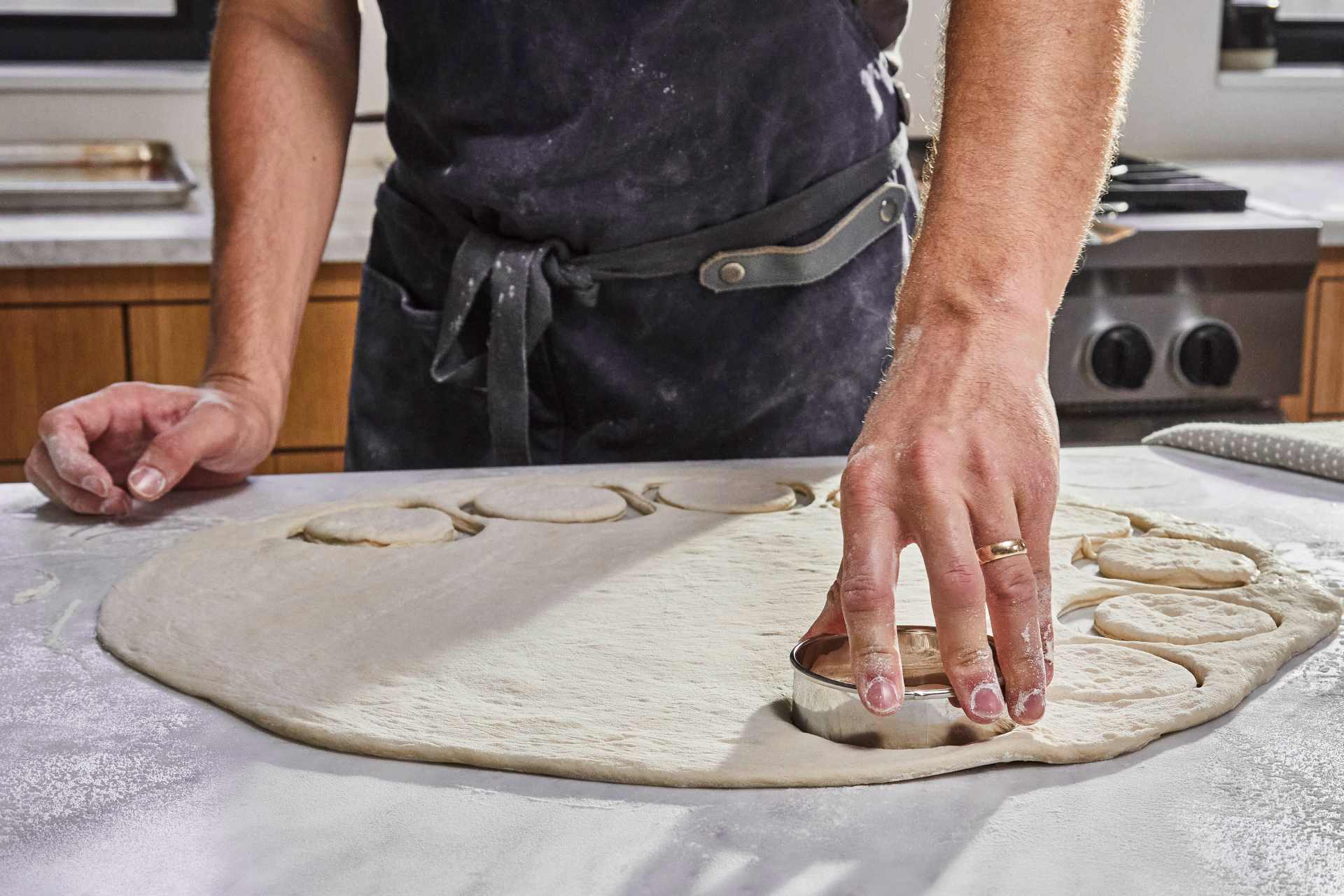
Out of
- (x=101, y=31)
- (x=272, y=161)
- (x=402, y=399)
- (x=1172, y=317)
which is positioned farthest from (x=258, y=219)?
(x=101, y=31)

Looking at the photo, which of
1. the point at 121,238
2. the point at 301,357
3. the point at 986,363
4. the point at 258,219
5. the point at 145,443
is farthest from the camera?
the point at 301,357

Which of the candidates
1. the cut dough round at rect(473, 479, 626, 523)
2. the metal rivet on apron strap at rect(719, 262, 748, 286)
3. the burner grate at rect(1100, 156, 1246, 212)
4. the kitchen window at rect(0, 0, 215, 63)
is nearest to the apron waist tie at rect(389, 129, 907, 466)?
the metal rivet on apron strap at rect(719, 262, 748, 286)

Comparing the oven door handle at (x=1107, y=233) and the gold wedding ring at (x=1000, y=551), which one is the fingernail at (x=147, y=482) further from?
the oven door handle at (x=1107, y=233)

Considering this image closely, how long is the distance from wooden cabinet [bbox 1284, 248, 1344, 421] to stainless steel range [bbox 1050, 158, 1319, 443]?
0.17 ft

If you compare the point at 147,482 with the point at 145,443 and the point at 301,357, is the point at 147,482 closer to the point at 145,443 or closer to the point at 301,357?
the point at 145,443

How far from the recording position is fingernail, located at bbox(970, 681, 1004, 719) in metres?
0.66

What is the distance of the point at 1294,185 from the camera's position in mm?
2518

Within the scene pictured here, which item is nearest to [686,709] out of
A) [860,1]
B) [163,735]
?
[163,735]

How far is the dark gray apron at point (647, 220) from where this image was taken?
1214 mm

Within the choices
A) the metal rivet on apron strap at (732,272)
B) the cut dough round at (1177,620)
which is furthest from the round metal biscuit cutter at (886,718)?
the metal rivet on apron strap at (732,272)

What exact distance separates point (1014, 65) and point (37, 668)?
2.21 ft

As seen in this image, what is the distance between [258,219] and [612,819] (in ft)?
2.86

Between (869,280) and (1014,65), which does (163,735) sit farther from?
(869,280)

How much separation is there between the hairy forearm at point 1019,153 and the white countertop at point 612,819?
0.26 meters
